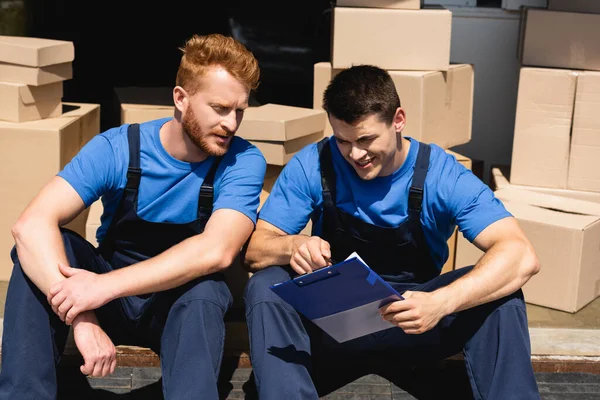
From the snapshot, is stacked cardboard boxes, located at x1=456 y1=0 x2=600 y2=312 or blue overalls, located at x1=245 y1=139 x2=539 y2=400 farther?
stacked cardboard boxes, located at x1=456 y1=0 x2=600 y2=312

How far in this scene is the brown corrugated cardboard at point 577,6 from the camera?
461cm

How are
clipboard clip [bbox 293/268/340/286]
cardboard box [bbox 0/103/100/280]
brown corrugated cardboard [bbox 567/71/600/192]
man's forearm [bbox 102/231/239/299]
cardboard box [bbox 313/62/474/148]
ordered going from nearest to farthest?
clipboard clip [bbox 293/268/340/286]
man's forearm [bbox 102/231/239/299]
cardboard box [bbox 0/103/100/280]
cardboard box [bbox 313/62/474/148]
brown corrugated cardboard [bbox 567/71/600/192]

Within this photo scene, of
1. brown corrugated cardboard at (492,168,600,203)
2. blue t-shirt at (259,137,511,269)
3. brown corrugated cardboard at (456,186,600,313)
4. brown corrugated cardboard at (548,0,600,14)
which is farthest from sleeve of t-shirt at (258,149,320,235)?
brown corrugated cardboard at (548,0,600,14)

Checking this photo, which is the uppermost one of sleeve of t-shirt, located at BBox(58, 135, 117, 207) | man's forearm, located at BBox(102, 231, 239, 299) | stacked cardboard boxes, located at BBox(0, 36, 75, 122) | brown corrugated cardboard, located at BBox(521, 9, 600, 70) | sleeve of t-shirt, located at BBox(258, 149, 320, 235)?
brown corrugated cardboard, located at BBox(521, 9, 600, 70)

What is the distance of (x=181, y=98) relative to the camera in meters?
3.16

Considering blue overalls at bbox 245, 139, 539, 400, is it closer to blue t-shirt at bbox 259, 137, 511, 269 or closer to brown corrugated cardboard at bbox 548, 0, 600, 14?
blue t-shirt at bbox 259, 137, 511, 269

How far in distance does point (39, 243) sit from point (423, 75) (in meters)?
2.04

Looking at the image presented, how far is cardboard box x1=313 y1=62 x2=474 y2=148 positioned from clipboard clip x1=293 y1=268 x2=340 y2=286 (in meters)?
1.72

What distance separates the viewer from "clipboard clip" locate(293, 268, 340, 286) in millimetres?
2680

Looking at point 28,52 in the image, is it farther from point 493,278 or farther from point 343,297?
point 493,278

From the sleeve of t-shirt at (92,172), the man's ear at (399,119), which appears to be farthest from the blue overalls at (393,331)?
the sleeve of t-shirt at (92,172)

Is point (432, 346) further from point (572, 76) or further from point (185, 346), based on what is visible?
point (572, 76)

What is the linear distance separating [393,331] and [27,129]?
6.15ft

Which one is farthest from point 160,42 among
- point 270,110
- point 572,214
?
point 572,214
